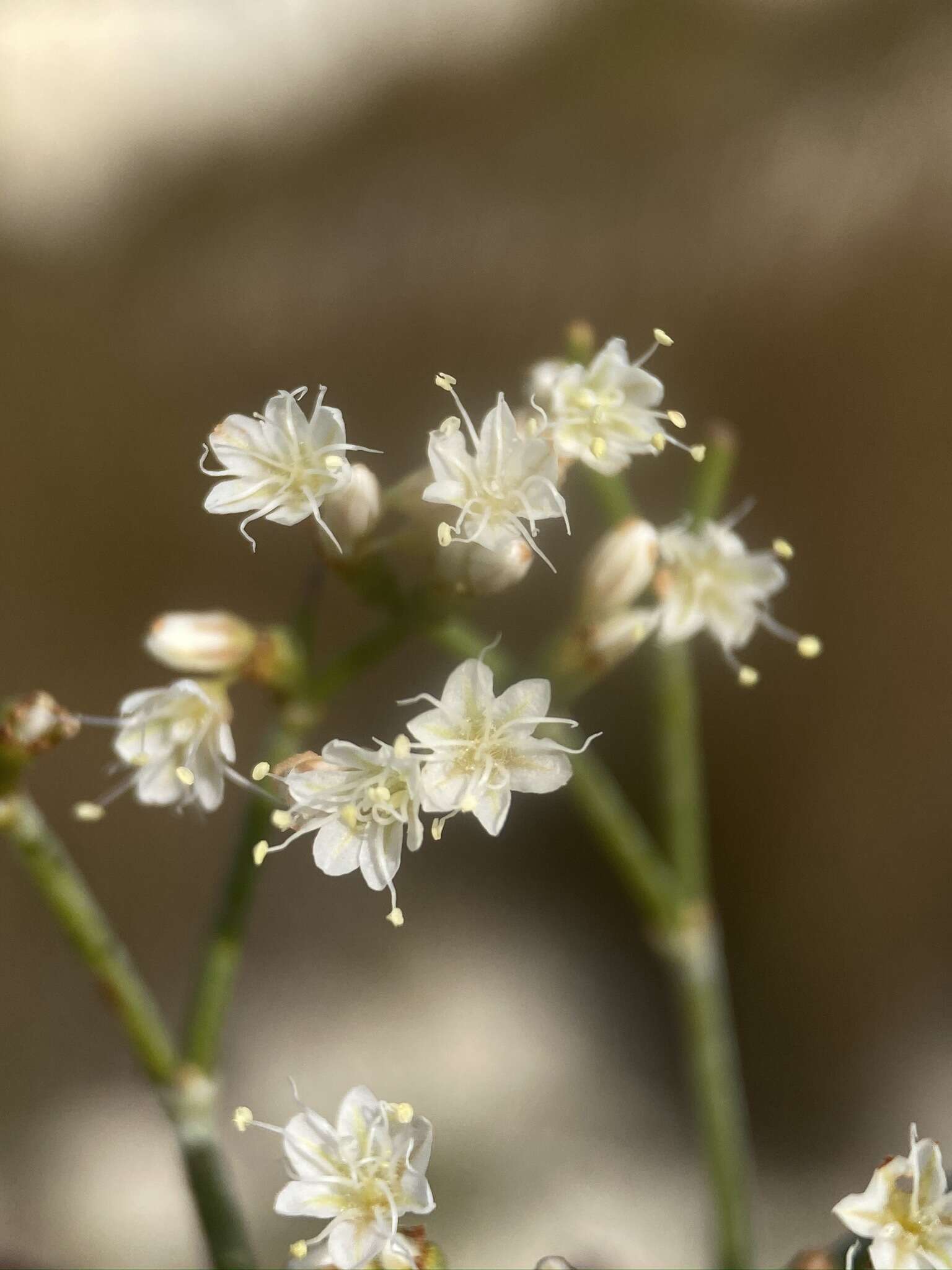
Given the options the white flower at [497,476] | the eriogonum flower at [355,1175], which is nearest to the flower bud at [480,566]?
the white flower at [497,476]

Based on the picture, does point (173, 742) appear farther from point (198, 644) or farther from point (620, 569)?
point (620, 569)

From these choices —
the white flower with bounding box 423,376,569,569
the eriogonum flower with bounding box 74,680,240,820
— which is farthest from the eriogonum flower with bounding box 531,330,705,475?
the eriogonum flower with bounding box 74,680,240,820

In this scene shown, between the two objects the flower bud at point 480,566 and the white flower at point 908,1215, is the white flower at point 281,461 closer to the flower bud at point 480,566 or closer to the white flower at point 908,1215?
the flower bud at point 480,566

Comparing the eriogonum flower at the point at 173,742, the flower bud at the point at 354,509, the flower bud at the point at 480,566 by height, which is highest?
the flower bud at the point at 354,509

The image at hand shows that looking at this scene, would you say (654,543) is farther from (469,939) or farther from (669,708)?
(469,939)

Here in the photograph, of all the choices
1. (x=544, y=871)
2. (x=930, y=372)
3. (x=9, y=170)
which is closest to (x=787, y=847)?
(x=544, y=871)

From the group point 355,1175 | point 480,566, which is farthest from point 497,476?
point 355,1175

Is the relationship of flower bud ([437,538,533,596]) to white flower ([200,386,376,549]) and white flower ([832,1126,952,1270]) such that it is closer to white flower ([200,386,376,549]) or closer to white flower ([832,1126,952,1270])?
white flower ([200,386,376,549])
